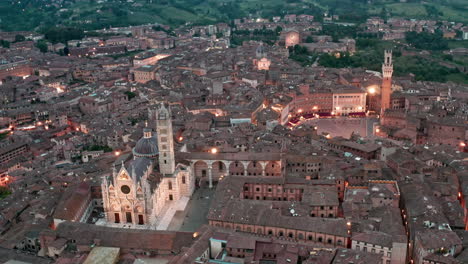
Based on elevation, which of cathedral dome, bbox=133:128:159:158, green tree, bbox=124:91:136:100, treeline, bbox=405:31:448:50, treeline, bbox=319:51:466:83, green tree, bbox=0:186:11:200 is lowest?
green tree, bbox=0:186:11:200

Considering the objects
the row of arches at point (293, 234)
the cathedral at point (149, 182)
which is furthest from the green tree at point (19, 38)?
the row of arches at point (293, 234)

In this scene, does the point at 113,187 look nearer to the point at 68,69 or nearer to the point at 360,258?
the point at 360,258

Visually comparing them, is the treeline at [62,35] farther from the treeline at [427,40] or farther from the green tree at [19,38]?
the treeline at [427,40]

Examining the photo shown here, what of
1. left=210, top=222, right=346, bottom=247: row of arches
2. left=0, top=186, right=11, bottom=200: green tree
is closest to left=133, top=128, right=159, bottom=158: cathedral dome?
left=210, top=222, right=346, bottom=247: row of arches

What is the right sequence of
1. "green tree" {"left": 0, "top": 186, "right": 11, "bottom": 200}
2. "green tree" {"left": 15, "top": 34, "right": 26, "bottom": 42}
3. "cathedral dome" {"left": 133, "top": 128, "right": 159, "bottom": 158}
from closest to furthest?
"cathedral dome" {"left": 133, "top": 128, "right": 159, "bottom": 158}
"green tree" {"left": 0, "top": 186, "right": 11, "bottom": 200}
"green tree" {"left": 15, "top": 34, "right": 26, "bottom": 42}

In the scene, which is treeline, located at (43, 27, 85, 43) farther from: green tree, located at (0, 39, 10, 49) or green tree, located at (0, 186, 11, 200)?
green tree, located at (0, 186, 11, 200)

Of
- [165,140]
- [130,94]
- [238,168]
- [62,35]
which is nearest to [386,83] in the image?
[238,168]
